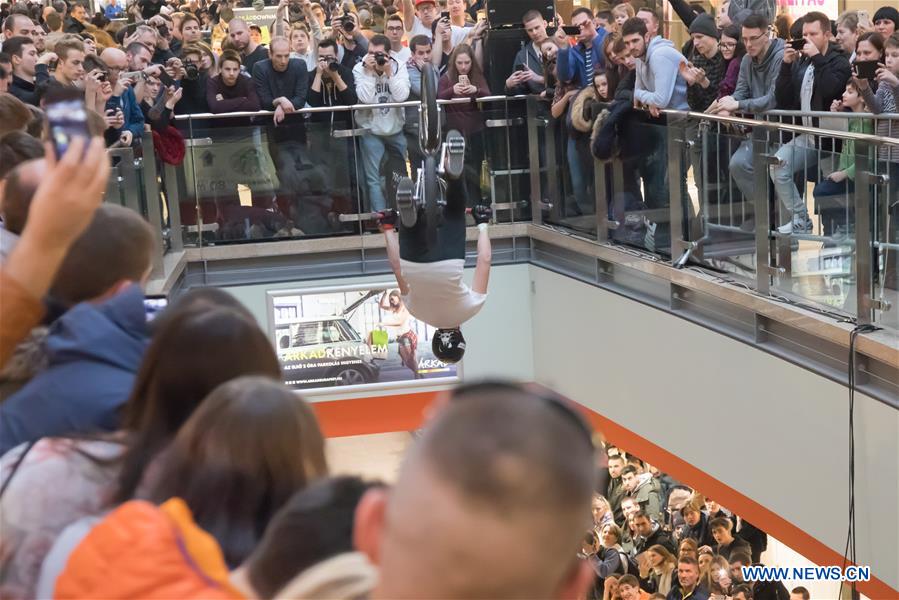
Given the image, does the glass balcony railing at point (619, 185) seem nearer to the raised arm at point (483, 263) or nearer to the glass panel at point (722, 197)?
the glass panel at point (722, 197)

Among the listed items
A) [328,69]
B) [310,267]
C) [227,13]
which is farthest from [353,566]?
[227,13]

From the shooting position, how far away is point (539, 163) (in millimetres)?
11000

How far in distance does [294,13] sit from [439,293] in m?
6.89

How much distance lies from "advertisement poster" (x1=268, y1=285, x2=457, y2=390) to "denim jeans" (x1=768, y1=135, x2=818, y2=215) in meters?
4.93

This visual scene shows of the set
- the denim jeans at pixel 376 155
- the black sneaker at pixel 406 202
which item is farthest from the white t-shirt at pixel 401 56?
the black sneaker at pixel 406 202

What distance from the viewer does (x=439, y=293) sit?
8062 mm

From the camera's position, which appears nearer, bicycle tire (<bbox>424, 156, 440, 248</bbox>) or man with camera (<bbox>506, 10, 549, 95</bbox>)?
bicycle tire (<bbox>424, 156, 440, 248</bbox>)

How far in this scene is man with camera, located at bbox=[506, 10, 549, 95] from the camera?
10.5 m

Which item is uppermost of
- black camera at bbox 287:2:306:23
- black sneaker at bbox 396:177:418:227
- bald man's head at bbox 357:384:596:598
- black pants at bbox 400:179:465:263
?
black camera at bbox 287:2:306:23

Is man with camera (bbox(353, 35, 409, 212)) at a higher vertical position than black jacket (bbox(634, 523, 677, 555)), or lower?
higher

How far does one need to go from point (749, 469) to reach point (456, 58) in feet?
15.1

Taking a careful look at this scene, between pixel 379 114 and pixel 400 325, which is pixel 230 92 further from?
pixel 400 325

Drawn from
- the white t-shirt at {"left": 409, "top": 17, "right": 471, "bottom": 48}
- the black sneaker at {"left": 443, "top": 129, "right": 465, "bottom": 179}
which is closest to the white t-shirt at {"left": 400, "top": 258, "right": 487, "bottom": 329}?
the black sneaker at {"left": 443, "top": 129, "right": 465, "bottom": 179}

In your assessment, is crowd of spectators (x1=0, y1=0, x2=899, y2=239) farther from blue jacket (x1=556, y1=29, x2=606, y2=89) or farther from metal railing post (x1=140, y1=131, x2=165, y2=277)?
metal railing post (x1=140, y1=131, x2=165, y2=277)
